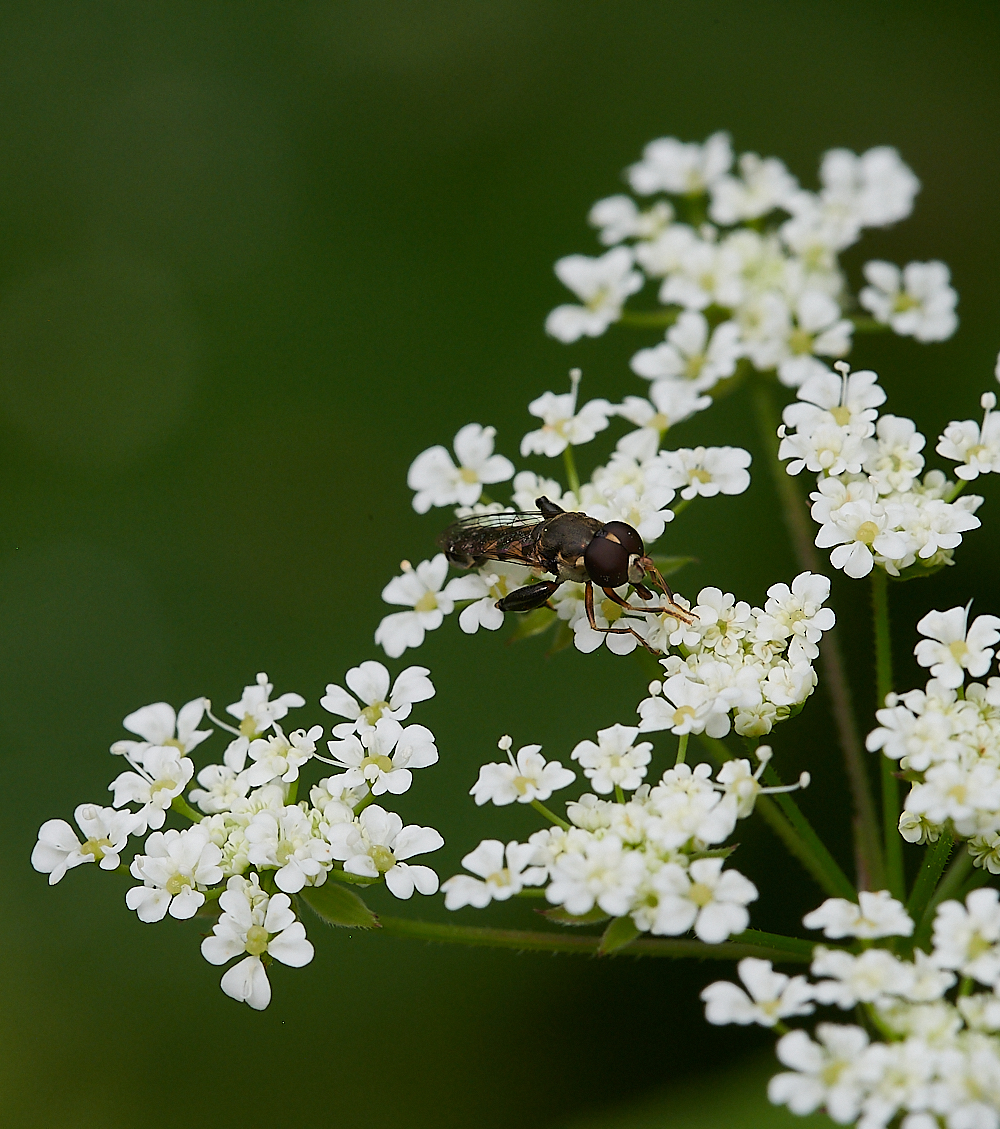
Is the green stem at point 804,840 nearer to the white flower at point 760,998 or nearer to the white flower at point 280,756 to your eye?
the white flower at point 760,998

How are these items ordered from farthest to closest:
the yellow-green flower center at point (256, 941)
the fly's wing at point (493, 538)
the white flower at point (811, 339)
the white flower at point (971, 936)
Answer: the white flower at point (811, 339)
the fly's wing at point (493, 538)
the yellow-green flower center at point (256, 941)
the white flower at point (971, 936)

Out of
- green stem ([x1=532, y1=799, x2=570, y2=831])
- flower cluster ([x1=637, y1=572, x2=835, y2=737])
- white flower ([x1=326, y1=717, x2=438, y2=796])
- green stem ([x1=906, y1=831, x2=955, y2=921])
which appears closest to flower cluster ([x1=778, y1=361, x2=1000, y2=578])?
flower cluster ([x1=637, y1=572, x2=835, y2=737])

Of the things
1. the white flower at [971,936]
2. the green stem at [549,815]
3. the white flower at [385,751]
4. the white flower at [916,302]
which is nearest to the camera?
the white flower at [971,936]

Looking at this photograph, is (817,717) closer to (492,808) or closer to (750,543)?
(750,543)

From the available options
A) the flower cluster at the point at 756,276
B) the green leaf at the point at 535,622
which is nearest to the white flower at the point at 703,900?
the green leaf at the point at 535,622

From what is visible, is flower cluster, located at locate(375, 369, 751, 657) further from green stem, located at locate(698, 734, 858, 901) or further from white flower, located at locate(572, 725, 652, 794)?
Result: green stem, located at locate(698, 734, 858, 901)

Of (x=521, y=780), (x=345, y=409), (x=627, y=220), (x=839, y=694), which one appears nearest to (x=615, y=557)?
(x=521, y=780)
